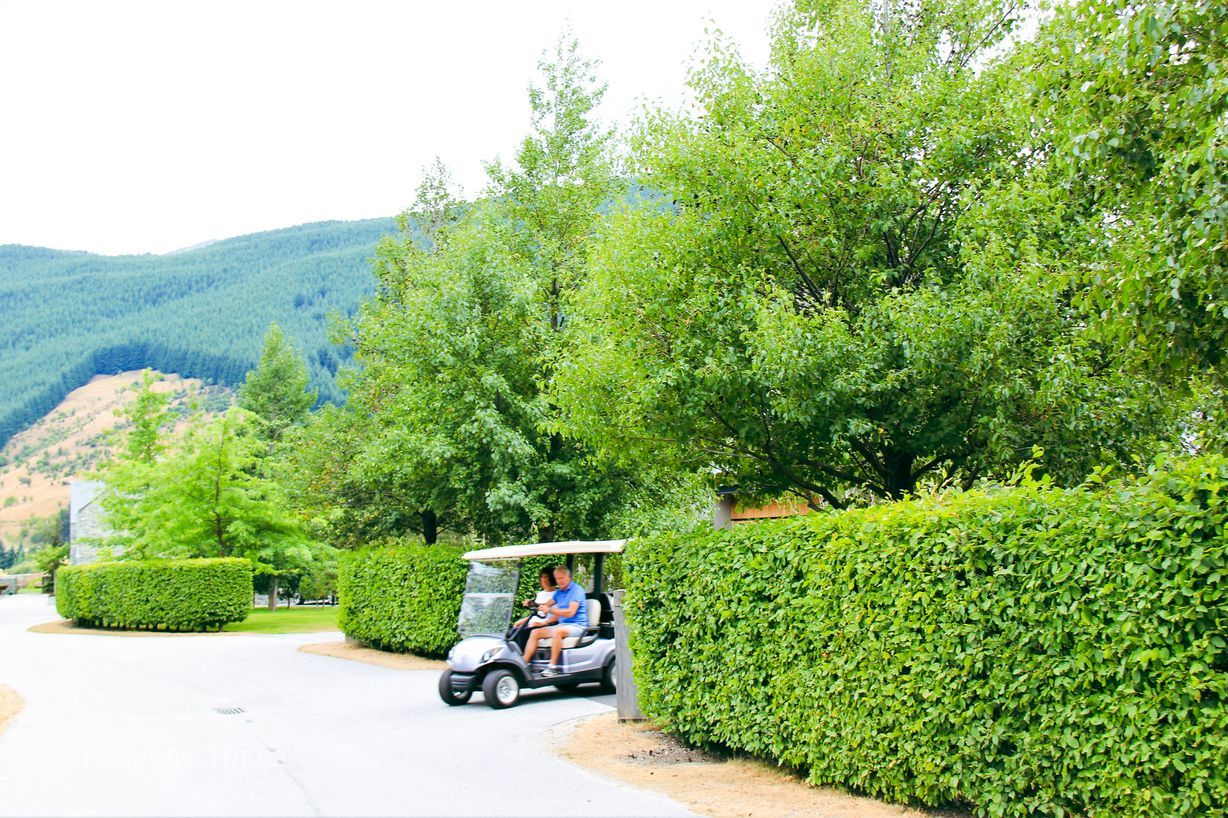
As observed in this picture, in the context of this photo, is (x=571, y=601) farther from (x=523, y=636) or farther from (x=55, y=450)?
(x=55, y=450)

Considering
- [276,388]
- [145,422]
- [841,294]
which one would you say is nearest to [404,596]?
[841,294]

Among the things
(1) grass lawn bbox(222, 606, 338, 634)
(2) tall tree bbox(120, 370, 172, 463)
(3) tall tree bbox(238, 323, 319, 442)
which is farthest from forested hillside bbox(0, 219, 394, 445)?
(2) tall tree bbox(120, 370, 172, 463)

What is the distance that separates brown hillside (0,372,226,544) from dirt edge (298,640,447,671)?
143976 millimetres

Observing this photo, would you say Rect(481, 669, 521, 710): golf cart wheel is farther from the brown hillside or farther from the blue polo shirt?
the brown hillside

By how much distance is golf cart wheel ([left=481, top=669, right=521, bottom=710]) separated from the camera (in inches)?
513

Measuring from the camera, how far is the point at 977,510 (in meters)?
6.55

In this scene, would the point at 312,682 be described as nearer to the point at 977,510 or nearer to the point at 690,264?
the point at 690,264

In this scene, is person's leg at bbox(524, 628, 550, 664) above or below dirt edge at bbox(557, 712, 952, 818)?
above

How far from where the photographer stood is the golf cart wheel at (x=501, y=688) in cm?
1303

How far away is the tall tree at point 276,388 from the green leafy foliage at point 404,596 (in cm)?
3269

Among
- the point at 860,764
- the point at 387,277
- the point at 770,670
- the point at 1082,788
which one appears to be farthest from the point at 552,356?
the point at 387,277

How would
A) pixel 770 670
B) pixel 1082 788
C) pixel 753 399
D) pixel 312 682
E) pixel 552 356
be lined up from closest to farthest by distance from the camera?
pixel 1082 788
pixel 770 670
pixel 753 399
pixel 552 356
pixel 312 682

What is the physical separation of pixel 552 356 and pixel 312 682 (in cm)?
715

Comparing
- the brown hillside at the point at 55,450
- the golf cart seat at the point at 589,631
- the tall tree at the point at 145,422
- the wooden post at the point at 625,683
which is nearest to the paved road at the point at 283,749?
the golf cart seat at the point at 589,631
